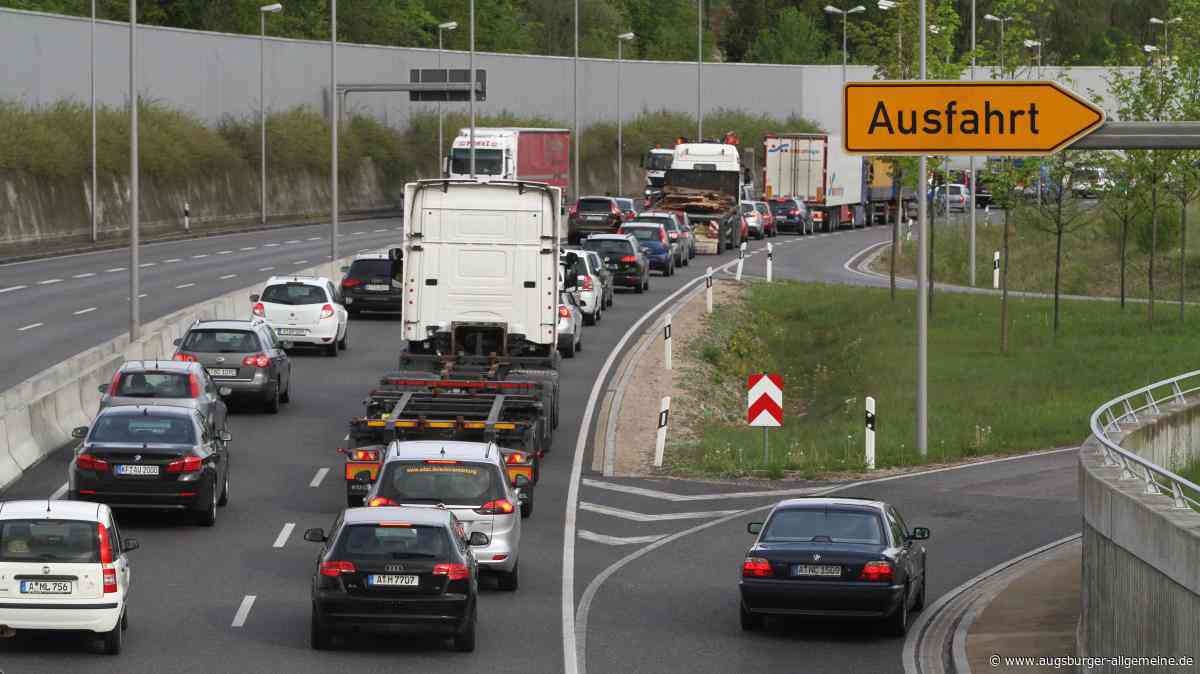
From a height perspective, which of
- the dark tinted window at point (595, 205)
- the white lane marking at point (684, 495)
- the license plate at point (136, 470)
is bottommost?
the white lane marking at point (684, 495)

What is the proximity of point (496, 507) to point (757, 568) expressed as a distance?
3.10 meters

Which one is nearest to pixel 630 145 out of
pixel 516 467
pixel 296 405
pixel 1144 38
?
pixel 1144 38

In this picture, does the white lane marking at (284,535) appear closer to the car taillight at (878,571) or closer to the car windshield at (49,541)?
the car windshield at (49,541)

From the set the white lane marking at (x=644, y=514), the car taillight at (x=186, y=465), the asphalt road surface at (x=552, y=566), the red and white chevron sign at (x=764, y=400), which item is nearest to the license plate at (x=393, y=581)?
the asphalt road surface at (x=552, y=566)

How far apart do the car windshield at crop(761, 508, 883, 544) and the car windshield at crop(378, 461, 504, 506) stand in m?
3.05

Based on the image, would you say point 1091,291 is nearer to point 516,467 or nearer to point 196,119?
point 196,119

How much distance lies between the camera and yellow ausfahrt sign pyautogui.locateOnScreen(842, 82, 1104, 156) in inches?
599

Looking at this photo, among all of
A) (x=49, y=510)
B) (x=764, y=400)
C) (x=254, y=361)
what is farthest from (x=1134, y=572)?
(x=254, y=361)

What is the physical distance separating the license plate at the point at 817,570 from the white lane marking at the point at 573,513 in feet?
7.26

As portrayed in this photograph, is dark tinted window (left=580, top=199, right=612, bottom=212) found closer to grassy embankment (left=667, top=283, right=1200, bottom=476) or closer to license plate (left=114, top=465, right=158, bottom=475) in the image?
grassy embankment (left=667, top=283, right=1200, bottom=476)

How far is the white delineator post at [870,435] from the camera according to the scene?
31.3 m

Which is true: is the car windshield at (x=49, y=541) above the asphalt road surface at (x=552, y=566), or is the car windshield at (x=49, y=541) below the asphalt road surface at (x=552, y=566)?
above

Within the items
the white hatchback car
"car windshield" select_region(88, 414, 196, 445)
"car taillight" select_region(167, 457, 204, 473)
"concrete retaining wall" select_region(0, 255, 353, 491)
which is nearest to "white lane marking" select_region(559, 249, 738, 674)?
the white hatchback car

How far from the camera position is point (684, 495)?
2970 centimetres
